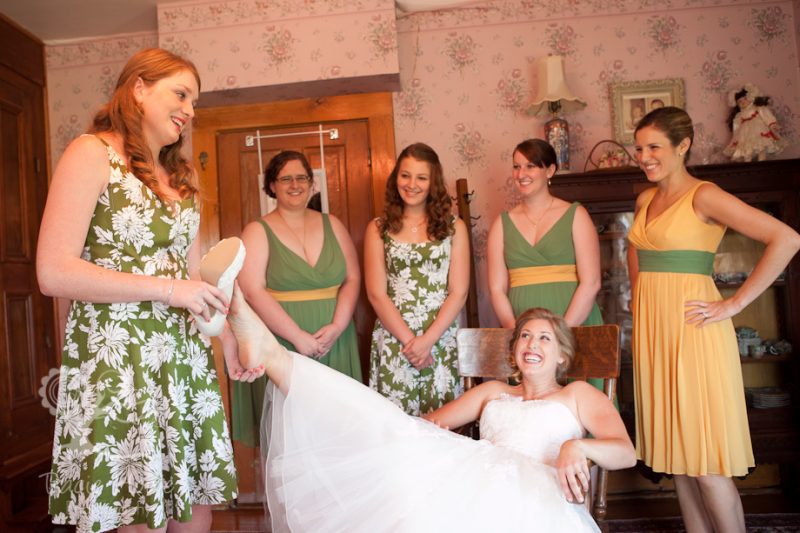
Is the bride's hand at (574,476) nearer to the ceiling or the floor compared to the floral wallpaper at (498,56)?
nearer to the floor

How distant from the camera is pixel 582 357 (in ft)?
7.20

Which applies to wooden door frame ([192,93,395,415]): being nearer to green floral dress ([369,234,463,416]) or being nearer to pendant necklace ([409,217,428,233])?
pendant necklace ([409,217,428,233])

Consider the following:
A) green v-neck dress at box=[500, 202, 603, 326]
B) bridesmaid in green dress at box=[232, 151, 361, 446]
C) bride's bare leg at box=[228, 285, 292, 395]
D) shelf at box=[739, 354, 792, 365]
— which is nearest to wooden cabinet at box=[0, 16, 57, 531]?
bridesmaid in green dress at box=[232, 151, 361, 446]

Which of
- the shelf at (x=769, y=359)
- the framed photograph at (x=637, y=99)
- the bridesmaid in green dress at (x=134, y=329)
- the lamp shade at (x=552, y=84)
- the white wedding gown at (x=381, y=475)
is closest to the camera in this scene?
the bridesmaid in green dress at (x=134, y=329)

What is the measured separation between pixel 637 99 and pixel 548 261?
1.38 m

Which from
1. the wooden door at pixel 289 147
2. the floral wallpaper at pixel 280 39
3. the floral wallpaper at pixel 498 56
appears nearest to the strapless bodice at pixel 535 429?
the floral wallpaper at pixel 498 56

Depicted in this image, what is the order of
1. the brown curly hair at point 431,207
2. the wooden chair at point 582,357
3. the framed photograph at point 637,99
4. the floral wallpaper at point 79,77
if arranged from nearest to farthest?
the wooden chair at point 582,357
the brown curly hair at point 431,207
the framed photograph at point 637,99
the floral wallpaper at point 79,77

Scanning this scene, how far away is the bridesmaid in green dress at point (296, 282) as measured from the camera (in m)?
2.87

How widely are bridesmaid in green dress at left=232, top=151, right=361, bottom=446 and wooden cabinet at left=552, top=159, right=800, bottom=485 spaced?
1.16 meters

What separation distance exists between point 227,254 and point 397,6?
2695 mm

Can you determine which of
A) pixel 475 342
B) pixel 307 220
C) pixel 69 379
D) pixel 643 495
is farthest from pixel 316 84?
pixel 643 495

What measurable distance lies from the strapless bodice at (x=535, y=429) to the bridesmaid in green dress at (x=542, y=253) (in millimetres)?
807

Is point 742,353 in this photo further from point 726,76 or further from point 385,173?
point 385,173

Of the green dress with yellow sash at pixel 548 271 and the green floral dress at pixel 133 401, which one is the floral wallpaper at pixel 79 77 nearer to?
the green dress with yellow sash at pixel 548 271
